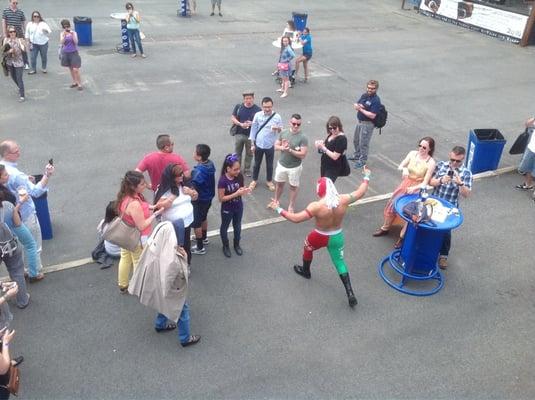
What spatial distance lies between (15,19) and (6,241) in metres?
11.0

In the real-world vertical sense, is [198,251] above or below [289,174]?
below

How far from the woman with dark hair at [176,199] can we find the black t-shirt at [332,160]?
2.50 meters

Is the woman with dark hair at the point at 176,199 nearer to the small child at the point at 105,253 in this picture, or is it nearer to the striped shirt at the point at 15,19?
the small child at the point at 105,253

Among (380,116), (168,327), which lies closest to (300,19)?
(380,116)

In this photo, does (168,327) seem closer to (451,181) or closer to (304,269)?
(304,269)

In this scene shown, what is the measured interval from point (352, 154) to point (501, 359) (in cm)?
566

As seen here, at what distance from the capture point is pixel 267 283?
6.60m

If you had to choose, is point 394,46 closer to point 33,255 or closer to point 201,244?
point 201,244

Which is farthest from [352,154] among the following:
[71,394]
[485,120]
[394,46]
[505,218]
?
[394,46]

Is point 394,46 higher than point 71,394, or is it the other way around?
point 394,46

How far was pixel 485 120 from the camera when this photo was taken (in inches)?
497

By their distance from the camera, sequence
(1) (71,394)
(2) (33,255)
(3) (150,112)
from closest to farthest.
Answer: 1. (1) (71,394)
2. (2) (33,255)
3. (3) (150,112)

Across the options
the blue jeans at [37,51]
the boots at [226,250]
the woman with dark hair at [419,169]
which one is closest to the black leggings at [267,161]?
the boots at [226,250]

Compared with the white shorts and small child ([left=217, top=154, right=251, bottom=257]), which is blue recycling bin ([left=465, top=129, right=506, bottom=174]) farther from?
small child ([left=217, top=154, right=251, bottom=257])
